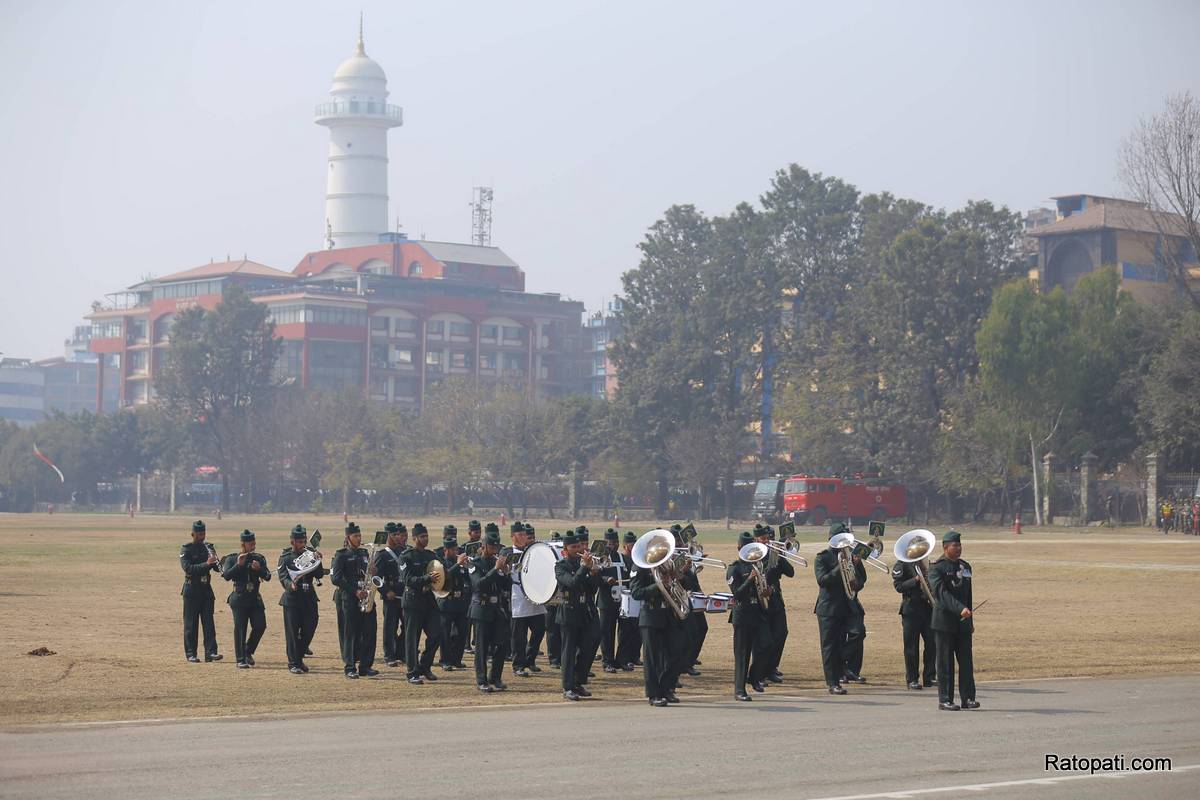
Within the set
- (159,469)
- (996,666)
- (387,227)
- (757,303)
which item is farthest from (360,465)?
(996,666)

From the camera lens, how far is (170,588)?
35.7 meters

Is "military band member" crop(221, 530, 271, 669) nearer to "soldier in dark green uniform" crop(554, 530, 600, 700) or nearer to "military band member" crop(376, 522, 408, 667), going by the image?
"military band member" crop(376, 522, 408, 667)

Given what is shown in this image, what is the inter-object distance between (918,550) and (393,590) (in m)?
7.01

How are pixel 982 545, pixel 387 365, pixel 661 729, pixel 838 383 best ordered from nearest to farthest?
1. pixel 661 729
2. pixel 982 545
3. pixel 838 383
4. pixel 387 365

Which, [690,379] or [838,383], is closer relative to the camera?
[838,383]

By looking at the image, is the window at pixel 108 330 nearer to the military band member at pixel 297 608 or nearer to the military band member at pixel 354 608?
the military band member at pixel 297 608

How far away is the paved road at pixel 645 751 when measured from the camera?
1216 centimetres

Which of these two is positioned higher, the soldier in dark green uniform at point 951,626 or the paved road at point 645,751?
the soldier in dark green uniform at point 951,626

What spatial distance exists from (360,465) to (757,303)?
33025mm

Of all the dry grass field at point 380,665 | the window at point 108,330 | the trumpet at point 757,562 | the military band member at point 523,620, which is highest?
the window at point 108,330

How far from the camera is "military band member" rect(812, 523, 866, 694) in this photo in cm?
1856

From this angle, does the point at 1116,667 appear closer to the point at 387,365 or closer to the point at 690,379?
the point at 690,379

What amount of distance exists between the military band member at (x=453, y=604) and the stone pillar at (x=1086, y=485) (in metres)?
61.2

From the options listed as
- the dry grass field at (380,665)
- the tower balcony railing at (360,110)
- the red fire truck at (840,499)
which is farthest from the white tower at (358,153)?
the dry grass field at (380,665)
